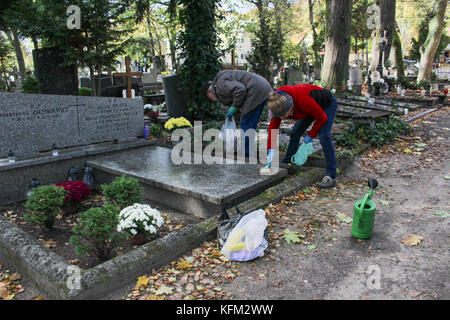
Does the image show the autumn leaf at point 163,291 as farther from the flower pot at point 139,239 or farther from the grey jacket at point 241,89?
the grey jacket at point 241,89

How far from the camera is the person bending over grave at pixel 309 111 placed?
4016 mm

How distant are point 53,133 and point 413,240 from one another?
4.95 metres

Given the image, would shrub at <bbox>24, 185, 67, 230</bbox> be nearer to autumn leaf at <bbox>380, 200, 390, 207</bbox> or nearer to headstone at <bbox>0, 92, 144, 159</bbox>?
headstone at <bbox>0, 92, 144, 159</bbox>

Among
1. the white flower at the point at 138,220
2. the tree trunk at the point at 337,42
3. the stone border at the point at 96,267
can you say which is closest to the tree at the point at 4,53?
the tree trunk at the point at 337,42

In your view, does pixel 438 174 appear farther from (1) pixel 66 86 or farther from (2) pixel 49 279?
(1) pixel 66 86

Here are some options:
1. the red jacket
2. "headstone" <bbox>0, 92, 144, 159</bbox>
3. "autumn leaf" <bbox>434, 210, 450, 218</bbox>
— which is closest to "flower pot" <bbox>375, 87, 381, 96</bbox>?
the red jacket

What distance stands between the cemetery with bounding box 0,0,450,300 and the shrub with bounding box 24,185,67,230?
1 cm

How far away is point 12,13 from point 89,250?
8311 millimetres

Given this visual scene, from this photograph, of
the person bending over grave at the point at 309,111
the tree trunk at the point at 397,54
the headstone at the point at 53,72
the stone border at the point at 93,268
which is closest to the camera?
the stone border at the point at 93,268

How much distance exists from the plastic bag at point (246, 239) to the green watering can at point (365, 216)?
88cm

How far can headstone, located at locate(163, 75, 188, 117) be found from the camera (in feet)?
26.8

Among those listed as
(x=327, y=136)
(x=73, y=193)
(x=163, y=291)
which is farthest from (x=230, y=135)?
(x=163, y=291)
